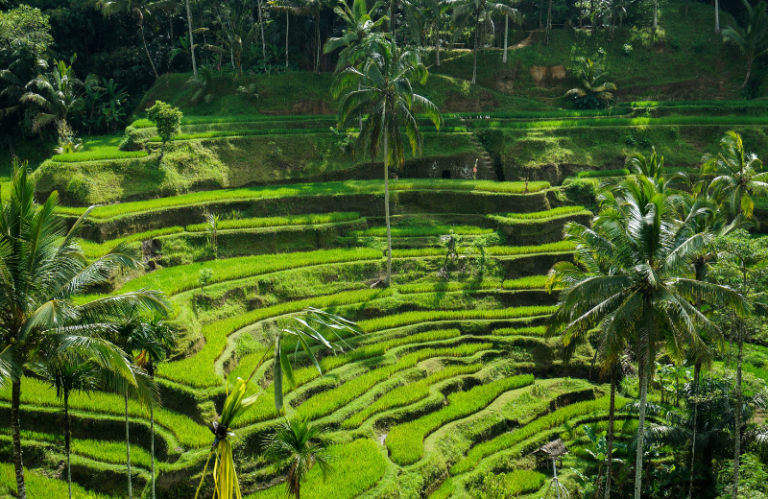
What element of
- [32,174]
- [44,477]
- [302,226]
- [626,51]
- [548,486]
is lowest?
[548,486]

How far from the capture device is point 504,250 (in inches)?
1175

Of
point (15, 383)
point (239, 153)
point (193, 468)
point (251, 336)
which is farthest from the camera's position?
point (239, 153)

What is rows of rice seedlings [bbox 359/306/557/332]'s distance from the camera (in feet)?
82.4

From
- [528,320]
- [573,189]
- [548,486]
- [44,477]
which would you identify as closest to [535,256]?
[528,320]

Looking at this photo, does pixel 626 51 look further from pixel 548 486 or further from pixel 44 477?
pixel 44 477

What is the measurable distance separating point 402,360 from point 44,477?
1170cm

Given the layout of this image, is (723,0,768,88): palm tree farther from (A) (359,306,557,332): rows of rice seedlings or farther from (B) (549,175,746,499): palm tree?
(B) (549,175,746,499): palm tree

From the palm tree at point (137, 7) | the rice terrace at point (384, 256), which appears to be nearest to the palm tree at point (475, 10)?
the rice terrace at point (384, 256)

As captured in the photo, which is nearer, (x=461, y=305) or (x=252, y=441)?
(x=252, y=441)

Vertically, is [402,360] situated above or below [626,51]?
below

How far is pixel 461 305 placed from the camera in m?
26.9

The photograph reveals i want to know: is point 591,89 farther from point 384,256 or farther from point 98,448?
point 98,448

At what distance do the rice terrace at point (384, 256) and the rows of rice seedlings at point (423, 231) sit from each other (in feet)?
0.71

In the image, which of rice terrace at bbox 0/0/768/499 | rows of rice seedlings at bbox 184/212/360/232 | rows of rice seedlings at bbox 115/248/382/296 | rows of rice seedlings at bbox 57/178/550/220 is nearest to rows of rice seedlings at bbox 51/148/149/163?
rice terrace at bbox 0/0/768/499
